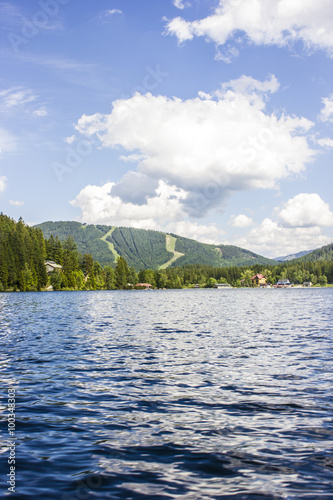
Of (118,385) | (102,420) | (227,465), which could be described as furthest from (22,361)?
(227,465)

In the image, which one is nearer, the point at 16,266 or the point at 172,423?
the point at 172,423

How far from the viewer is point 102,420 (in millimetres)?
13750

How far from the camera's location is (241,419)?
13750mm

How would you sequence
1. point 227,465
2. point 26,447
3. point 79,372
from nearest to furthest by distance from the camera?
1. point 227,465
2. point 26,447
3. point 79,372

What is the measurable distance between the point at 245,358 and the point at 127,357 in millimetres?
7847

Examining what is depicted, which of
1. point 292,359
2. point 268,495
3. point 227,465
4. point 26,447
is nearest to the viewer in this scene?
point 268,495

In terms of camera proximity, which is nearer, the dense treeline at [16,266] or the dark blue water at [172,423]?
the dark blue water at [172,423]

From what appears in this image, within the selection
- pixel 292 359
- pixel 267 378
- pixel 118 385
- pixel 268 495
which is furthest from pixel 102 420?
pixel 292 359

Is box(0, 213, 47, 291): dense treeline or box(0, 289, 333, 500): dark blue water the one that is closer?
box(0, 289, 333, 500): dark blue water

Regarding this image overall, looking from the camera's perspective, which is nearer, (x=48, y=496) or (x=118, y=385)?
(x=48, y=496)

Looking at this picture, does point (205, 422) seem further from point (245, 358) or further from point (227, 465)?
point (245, 358)

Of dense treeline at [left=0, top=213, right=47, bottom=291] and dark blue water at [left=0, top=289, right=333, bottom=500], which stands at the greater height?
dense treeline at [left=0, top=213, right=47, bottom=291]

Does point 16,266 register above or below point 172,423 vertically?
above

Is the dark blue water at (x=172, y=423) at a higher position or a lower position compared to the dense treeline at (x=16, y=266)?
lower
